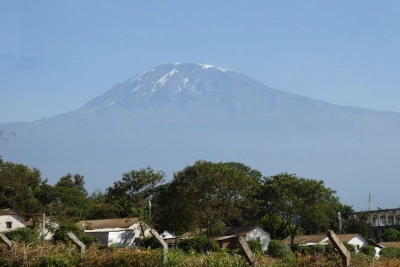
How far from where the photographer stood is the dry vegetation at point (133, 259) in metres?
13.7

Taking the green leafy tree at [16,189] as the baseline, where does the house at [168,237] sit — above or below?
below

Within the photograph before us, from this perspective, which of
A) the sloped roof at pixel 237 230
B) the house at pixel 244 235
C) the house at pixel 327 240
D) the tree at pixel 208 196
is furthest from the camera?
the sloped roof at pixel 237 230

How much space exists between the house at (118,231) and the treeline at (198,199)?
5.56 ft

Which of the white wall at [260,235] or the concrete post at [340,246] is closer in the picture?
the concrete post at [340,246]

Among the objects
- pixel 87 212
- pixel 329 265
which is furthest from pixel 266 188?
pixel 329 265

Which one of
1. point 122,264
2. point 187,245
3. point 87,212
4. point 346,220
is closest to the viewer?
point 122,264

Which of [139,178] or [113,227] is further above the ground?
[139,178]

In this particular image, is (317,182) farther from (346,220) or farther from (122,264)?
(122,264)

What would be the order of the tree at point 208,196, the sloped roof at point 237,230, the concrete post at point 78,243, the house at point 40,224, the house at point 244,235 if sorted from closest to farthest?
the concrete post at point 78,243 → the tree at point 208,196 → the house at point 40,224 → the house at point 244,235 → the sloped roof at point 237,230

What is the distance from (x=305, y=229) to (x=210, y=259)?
242ft

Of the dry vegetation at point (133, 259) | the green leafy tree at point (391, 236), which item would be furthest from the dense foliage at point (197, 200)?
the dry vegetation at point (133, 259)

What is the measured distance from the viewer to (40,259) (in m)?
20.4

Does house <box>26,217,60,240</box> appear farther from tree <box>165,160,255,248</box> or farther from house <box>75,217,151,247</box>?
tree <box>165,160,255,248</box>

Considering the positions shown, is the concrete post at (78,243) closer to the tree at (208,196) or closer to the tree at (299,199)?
the tree at (208,196)
